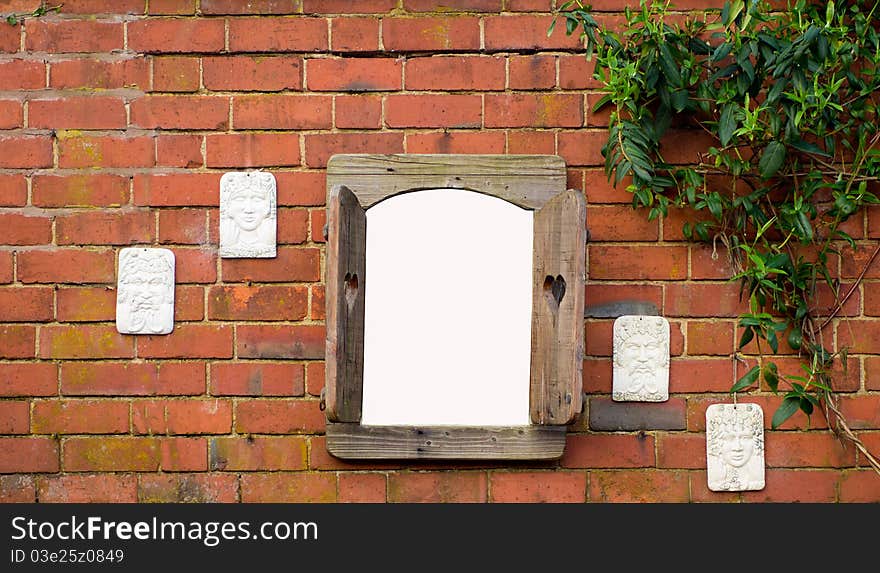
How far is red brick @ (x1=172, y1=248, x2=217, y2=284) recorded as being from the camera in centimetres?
249

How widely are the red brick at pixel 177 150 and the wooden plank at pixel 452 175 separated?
0.35 metres

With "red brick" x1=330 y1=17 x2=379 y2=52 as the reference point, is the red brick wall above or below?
below

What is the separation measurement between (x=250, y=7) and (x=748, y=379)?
5.19 ft

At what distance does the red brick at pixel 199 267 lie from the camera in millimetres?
2494

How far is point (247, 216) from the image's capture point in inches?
97.7

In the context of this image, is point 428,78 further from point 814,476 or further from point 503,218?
point 814,476

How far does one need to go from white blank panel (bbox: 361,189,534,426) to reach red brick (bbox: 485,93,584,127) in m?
0.22

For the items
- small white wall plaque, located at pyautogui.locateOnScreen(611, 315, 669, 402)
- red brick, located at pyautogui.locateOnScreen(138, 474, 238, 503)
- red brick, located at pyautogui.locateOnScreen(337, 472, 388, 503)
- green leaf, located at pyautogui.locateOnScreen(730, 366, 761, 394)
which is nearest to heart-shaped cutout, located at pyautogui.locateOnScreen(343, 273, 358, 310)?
red brick, located at pyautogui.locateOnScreen(337, 472, 388, 503)

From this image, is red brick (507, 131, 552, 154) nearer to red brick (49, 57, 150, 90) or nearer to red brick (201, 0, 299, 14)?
red brick (201, 0, 299, 14)

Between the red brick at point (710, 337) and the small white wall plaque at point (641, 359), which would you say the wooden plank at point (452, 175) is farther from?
the red brick at point (710, 337)

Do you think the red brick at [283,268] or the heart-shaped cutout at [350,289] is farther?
the red brick at [283,268]

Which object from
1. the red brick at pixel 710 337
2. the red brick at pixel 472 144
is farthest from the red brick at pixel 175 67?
the red brick at pixel 710 337

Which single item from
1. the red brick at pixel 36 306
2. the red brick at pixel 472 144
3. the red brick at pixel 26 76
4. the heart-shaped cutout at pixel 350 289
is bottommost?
the red brick at pixel 36 306

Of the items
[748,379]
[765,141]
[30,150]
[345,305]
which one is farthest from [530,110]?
[30,150]
